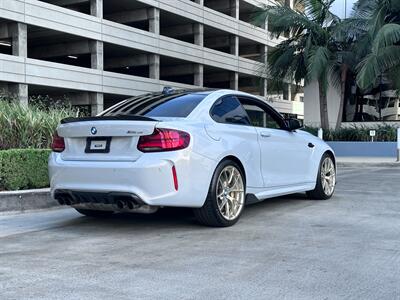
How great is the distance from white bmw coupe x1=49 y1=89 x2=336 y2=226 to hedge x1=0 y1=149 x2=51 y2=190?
1825 mm

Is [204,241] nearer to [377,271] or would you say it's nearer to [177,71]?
[377,271]

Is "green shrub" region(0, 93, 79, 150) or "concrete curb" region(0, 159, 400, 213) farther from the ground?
"green shrub" region(0, 93, 79, 150)

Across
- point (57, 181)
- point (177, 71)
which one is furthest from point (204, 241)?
point (177, 71)

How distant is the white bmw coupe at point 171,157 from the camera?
5508 millimetres

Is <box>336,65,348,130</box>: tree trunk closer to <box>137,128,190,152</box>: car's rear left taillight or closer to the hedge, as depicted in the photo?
the hedge

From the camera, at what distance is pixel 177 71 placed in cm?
4212

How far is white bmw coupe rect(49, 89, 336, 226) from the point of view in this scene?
5508mm

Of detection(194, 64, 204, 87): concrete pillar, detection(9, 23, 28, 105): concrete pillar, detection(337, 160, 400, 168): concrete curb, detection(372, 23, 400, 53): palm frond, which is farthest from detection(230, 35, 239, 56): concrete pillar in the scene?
detection(337, 160, 400, 168): concrete curb

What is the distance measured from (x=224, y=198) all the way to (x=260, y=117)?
1.64 m

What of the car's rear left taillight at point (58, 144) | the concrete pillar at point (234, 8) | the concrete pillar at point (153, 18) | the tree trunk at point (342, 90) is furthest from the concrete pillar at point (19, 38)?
the car's rear left taillight at point (58, 144)

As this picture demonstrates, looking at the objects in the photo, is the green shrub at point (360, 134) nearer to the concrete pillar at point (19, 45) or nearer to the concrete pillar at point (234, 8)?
the concrete pillar at point (19, 45)


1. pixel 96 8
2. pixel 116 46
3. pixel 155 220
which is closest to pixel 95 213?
pixel 155 220

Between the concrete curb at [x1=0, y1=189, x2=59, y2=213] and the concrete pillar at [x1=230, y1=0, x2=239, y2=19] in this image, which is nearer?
the concrete curb at [x1=0, y1=189, x2=59, y2=213]

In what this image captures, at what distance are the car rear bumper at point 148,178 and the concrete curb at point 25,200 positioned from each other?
2080mm
